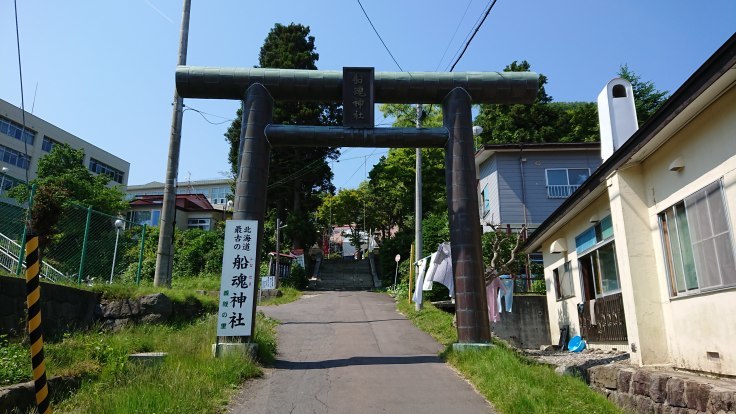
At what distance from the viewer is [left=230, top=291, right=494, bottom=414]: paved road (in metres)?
6.71

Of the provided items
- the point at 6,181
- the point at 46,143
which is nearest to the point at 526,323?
the point at 6,181

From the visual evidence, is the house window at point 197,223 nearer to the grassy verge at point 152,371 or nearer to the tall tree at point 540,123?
the tall tree at point 540,123

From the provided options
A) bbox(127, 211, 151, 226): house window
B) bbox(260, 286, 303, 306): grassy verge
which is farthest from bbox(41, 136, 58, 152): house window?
bbox(260, 286, 303, 306): grassy verge

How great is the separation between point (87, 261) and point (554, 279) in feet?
45.2

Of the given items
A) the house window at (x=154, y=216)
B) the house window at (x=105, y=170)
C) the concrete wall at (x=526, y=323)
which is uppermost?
the house window at (x=105, y=170)

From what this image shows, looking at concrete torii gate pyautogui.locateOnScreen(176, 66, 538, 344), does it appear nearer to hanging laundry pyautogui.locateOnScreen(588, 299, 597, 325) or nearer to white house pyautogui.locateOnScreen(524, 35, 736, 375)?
white house pyautogui.locateOnScreen(524, 35, 736, 375)

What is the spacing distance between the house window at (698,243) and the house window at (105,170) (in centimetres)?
5080

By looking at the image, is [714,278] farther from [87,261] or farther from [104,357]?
[87,261]

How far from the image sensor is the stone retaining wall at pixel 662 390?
219 inches

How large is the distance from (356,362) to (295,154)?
26.5m

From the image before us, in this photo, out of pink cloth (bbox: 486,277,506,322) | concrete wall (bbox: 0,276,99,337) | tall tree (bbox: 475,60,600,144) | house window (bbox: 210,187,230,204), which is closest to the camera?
concrete wall (bbox: 0,276,99,337)

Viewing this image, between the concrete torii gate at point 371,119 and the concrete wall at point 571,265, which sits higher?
the concrete torii gate at point 371,119

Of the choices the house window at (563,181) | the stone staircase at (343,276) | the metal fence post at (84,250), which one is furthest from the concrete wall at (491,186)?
the metal fence post at (84,250)

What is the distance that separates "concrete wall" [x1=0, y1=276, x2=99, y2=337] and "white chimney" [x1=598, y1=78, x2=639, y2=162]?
13.0 metres
